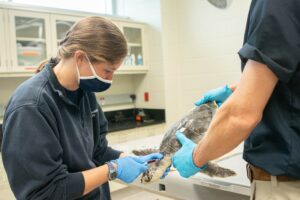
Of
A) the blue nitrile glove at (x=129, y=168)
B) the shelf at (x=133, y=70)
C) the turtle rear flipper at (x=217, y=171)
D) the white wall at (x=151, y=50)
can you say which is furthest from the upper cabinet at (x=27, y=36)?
the blue nitrile glove at (x=129, y=168)

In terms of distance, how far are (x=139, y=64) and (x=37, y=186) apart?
10.6ft

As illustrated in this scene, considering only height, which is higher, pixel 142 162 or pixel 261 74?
pixel 261 74

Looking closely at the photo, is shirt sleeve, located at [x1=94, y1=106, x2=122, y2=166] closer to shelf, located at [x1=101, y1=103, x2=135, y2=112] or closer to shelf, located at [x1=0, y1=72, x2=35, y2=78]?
shelf, located at [x1=0, y1=72, x2=35, y2=78]

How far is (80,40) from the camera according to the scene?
4.15 ft

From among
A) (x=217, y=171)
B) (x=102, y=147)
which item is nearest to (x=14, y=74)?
(x=102, y=147)

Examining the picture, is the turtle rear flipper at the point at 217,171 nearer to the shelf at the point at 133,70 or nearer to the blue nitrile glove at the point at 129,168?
the blue nitrile glove at the point at 129,168

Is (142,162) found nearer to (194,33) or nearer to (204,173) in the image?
(204,173)

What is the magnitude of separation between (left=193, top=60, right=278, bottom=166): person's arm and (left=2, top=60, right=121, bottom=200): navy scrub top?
0.58 m

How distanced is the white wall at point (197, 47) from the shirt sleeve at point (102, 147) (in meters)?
2.33

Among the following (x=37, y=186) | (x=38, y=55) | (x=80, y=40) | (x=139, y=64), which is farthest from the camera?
(x=139, y=64)

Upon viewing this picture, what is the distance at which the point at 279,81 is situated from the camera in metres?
0.92

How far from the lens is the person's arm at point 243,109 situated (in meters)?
0.87

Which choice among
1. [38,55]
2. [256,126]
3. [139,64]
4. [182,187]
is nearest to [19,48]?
[38,55]

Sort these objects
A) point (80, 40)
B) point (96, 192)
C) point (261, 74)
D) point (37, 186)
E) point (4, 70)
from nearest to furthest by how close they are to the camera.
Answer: point (261, 74)
point (37, 186)
point (80, 40)
point (96, 192)
point (4, 70)
